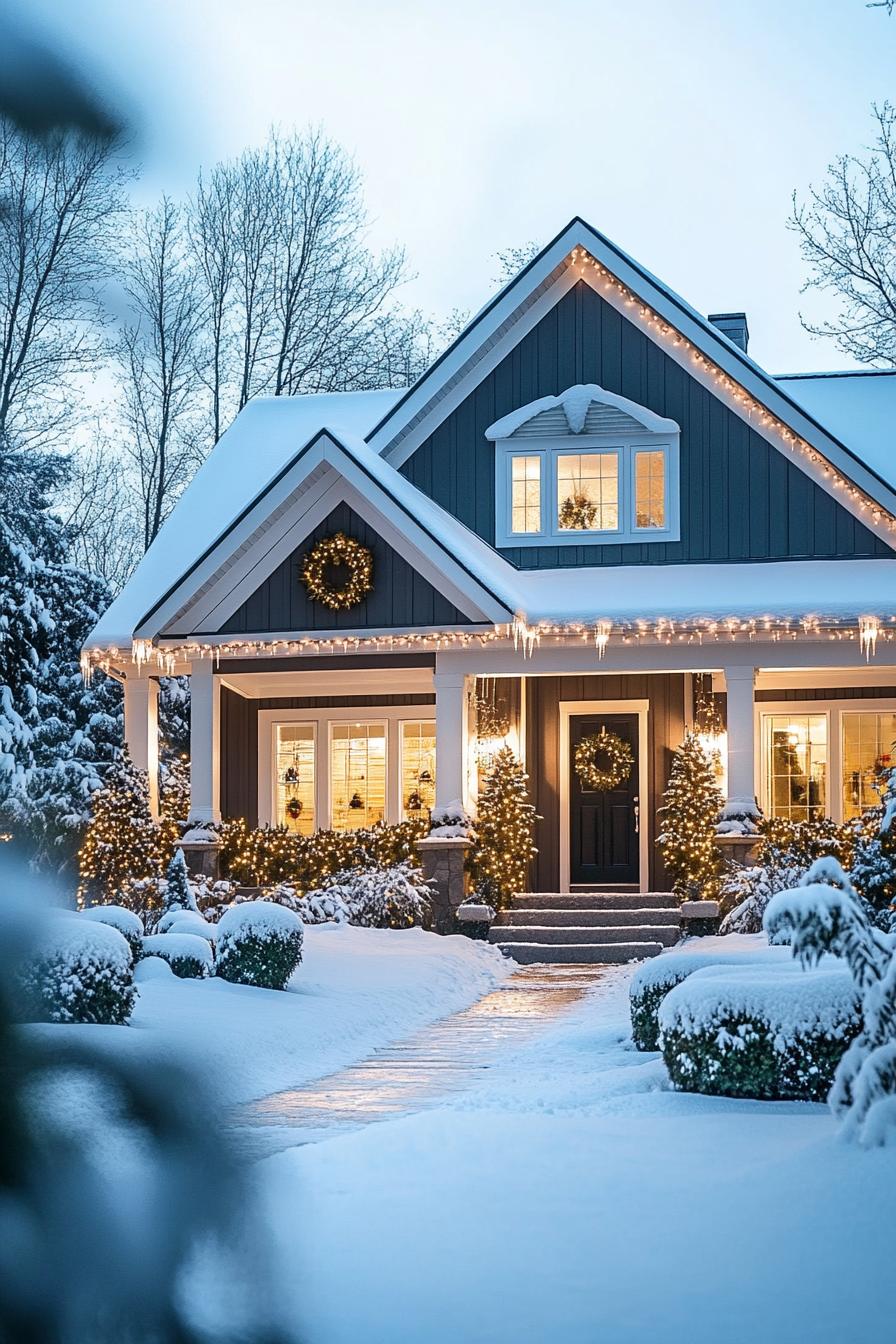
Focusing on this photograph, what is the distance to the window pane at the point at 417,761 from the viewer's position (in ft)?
69.2

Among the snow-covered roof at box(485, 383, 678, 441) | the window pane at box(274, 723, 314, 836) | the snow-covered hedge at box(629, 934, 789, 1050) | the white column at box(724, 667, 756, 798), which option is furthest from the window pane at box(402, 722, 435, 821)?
the snow-covered hedge at box(629, 934, 789, 1050)

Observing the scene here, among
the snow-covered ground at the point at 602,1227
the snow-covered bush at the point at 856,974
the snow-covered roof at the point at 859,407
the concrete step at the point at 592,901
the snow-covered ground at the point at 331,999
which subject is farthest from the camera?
the snow-covered roof at the point at 859,407

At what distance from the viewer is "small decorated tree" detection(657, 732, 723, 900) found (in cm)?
1816

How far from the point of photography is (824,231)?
1206 inches

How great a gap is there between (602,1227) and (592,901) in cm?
1387

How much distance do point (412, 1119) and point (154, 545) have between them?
15260 millimetres

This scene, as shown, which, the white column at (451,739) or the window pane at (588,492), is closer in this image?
the white column at (451,739)

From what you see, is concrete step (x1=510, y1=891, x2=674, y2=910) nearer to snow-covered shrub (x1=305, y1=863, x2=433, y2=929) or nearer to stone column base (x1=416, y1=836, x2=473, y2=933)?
stone column base (x1=416, y1=836, x2=473, y2=933)

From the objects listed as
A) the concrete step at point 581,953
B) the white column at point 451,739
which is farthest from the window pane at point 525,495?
the concrete step at point 581,953

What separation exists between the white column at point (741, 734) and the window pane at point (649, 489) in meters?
2.61

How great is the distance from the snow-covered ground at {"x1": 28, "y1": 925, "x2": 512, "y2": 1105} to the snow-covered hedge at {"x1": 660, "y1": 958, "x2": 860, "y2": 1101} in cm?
228

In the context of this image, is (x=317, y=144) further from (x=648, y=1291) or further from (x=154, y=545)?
(x=154, y=545)

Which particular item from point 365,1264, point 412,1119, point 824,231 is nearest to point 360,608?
point 412,1119

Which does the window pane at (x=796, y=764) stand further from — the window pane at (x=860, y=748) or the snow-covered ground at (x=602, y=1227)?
the snow-covered ground at (x=602, y=1227)
